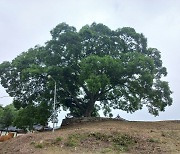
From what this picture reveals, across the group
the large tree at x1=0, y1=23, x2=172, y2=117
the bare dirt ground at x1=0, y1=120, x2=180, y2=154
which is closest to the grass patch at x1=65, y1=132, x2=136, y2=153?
the bare dirt ground at x1=0, y1=120, x2=180, y2=154

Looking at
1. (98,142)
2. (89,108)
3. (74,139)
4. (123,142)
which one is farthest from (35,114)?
(123,142)

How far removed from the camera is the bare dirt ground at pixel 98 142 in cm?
1498

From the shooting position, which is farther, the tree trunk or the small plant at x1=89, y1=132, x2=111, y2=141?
the tree trunk

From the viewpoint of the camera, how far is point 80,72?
23469 millimetres

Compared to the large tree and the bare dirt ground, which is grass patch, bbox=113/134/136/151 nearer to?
the bare dirt ground

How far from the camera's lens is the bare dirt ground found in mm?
14984

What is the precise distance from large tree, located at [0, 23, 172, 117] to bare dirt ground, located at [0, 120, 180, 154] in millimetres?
6205

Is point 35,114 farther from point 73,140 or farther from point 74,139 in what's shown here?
point 73,140

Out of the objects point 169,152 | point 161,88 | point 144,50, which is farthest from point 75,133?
point 144,50

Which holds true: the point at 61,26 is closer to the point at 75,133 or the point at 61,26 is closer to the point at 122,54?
Answer: the point at 122,54

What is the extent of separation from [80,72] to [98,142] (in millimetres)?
8452

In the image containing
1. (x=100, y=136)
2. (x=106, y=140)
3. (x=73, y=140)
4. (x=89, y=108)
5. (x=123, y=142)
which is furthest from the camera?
(x=89, y=108)

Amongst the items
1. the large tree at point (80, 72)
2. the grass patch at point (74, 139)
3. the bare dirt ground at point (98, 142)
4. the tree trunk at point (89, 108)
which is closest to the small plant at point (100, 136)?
the bare dirt ground at point (98, 142)

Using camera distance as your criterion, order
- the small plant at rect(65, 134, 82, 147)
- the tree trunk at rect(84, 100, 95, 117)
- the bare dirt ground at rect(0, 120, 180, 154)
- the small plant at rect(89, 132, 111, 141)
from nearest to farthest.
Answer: the bare dirt ground at rect(0, 120, 180, 154) < the small plant at rect(65, 134, 82, 147) < the small plant at rect(89, 132, 111, 141) < the tree trunk at rect(84, 100, 95, 117)
